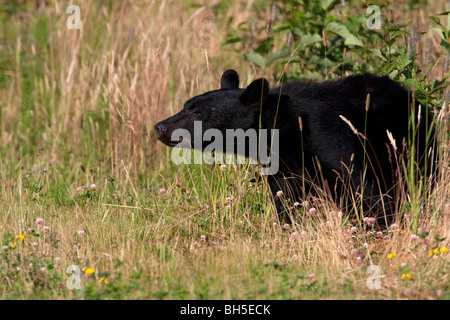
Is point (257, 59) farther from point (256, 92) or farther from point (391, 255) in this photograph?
point (391, 255)

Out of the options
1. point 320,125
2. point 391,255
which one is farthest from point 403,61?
point 391,255

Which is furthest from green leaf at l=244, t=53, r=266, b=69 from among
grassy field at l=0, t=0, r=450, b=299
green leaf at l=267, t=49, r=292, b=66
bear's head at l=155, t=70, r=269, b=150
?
bear's head at l=155, t=70, r=269, b=150

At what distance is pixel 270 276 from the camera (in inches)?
151

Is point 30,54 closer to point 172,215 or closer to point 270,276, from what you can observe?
point 172,215

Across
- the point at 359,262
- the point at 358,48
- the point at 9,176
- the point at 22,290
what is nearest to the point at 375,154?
the point at 359,262

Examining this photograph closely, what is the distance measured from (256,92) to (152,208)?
1160 mm

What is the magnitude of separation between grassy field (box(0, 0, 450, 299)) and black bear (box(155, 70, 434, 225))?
18cm

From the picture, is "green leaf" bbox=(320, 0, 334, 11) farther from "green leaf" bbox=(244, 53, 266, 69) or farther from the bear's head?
the bear's head

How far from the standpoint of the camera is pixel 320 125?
4.93m

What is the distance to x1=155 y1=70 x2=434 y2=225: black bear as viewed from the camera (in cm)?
489

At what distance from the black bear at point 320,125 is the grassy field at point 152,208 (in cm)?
18

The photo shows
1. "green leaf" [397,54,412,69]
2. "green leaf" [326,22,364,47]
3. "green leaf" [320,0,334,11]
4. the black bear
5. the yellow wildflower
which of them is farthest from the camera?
"green leaf" [320,0,334,11]

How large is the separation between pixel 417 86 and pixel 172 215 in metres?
2.21
